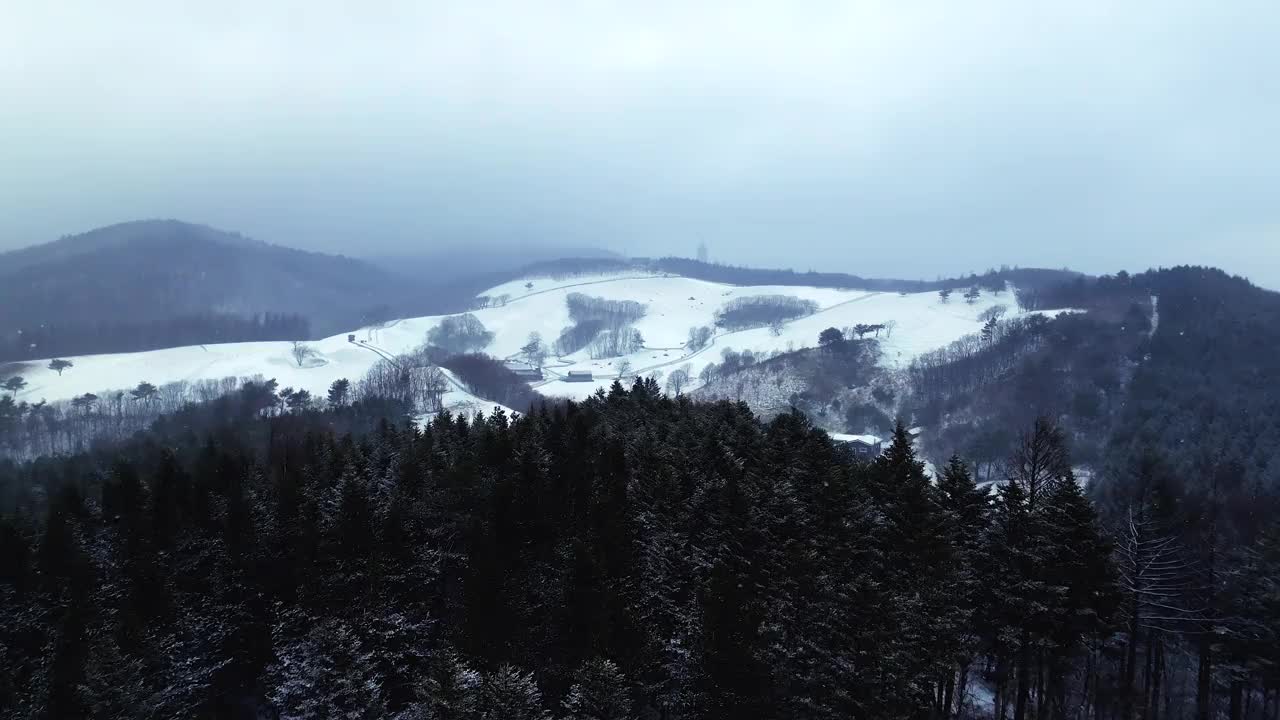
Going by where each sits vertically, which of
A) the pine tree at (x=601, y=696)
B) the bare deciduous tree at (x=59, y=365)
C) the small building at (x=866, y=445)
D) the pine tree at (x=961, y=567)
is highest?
the pine tree at (x=961, y=567)

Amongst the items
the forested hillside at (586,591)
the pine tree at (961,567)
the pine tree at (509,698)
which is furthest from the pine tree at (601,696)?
the pine tree at (961,567)

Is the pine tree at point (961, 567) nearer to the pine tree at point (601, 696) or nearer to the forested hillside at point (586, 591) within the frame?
the forested hillside at point (586, 591)

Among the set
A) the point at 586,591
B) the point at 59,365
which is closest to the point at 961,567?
the point at 586,591

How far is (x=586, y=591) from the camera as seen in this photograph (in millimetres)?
28109

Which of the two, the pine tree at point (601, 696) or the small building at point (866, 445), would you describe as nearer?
the pine tree at point (601, 696)

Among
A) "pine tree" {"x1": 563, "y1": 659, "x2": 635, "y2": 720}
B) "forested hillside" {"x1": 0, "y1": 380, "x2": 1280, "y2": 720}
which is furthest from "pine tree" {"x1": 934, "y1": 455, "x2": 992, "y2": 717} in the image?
"pine tree" {"x1": 563, "y1": 659, "x2": 635, "y2": 720}

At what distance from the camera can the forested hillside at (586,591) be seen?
2395cm

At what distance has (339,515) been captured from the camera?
3431 cm

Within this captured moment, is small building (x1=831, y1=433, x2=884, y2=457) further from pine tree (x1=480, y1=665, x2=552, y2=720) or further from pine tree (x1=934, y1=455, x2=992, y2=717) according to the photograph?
pine tree (x1=480, y1=665, x2=552, y2=720)

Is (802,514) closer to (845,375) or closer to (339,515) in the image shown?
(339,515)

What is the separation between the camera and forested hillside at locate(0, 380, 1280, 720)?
2395 centimetres

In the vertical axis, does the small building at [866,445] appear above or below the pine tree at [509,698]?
below

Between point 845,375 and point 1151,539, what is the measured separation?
164909 mm

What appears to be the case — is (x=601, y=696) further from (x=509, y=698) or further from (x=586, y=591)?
(x=586, y=591)
